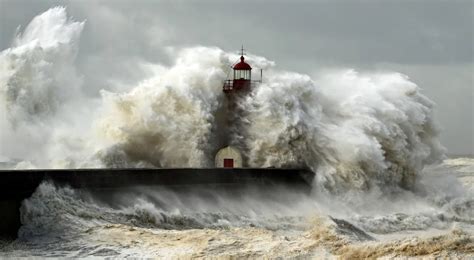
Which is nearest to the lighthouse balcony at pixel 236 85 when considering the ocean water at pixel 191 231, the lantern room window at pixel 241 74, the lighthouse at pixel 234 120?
the lighthouse at pixel 234 120

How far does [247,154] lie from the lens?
1683 cm

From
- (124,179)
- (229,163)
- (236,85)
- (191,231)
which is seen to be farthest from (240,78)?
(191,231)

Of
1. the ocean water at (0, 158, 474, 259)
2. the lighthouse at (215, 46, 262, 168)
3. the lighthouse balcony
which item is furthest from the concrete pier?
the lighthouse balcony

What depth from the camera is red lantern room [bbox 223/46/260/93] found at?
17344mm

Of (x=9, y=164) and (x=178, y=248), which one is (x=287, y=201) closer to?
(x=178, y=248)

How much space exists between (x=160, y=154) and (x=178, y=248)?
763 cm

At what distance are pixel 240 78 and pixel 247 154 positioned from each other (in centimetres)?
203

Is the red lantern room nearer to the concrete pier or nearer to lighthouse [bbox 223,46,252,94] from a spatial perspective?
lighthouse [bbox 223,46,252,94]

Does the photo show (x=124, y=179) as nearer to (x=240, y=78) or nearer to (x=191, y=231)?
(x=191, y=231)

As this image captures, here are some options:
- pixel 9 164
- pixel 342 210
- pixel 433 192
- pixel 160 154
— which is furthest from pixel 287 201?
pixel 9 164

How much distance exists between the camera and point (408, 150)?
60.3 feet

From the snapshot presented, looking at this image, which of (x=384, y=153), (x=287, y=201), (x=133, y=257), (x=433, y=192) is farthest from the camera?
(x=433, y=192)

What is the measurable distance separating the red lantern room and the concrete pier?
2.62 meters

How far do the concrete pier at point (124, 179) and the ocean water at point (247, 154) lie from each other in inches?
5.9
